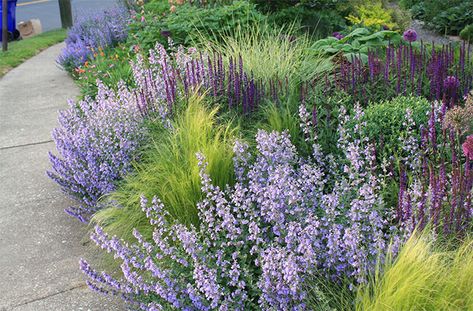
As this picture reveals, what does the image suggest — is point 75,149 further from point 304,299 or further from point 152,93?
point 304,299

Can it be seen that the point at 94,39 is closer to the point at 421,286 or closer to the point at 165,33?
the point at 165,33

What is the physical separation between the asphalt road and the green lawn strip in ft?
16.6

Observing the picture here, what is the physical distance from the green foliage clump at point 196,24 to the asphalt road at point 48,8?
1292 cm

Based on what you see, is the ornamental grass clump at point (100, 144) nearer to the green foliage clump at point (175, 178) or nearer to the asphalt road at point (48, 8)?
the green foliage clump at point (175, 178)

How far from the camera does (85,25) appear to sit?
1083 cm

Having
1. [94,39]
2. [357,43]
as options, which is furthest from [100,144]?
[94,39]

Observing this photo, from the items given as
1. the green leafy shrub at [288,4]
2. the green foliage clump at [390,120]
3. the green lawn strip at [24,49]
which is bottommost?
the green lawn strip at [24,49]

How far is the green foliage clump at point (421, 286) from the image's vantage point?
2.28 metres

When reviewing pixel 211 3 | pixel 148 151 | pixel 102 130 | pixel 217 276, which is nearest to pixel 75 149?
pixel 102 130

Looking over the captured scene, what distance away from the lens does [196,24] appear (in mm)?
7184

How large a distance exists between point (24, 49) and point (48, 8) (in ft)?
42.3

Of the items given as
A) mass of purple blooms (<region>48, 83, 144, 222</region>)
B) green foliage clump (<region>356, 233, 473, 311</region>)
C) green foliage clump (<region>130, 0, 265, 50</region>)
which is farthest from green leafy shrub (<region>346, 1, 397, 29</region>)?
green foliage clump (<region>356, 233, 473, 311</region>)

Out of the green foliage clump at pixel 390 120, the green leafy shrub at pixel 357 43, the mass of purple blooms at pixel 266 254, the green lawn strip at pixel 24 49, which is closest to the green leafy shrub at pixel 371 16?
the green leafy shrub at pixel 357 43

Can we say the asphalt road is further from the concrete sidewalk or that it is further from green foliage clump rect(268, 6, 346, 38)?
the concrete sidewalk
